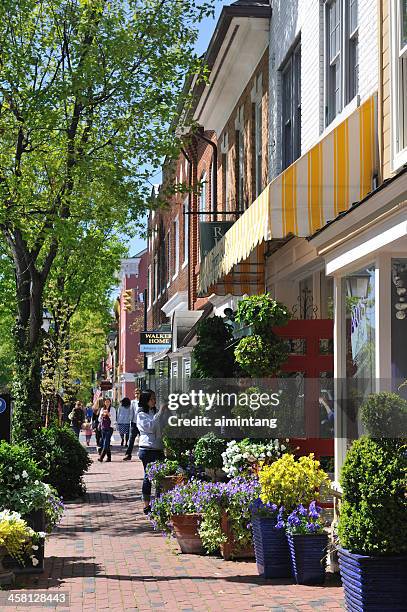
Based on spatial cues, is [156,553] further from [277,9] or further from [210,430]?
[277,9]

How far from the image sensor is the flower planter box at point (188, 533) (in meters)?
10.6

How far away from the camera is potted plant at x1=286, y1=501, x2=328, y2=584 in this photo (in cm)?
858

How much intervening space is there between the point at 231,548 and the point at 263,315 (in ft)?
8.40

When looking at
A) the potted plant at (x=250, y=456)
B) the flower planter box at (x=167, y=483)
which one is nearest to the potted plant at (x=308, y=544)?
the potted plant at (x=250, y=456)

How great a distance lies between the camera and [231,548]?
10.1 metres

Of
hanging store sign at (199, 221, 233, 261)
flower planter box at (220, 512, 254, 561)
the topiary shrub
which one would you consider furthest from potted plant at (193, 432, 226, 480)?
hanging store sign at (199, 221, 233, 261)

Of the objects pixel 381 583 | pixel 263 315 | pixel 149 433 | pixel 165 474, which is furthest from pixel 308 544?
pixel 149 433

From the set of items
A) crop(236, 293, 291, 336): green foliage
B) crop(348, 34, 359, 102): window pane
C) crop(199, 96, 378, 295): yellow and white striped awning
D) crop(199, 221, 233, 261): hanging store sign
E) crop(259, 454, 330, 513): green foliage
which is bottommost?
crop(259, 454, 330, 513): green foliage

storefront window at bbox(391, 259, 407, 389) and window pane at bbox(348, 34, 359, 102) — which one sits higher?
window pane at bbox(348, 34, 359, 102)

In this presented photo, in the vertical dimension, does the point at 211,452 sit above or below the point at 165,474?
above

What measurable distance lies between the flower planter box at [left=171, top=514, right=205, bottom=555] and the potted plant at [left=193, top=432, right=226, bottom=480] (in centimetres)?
100

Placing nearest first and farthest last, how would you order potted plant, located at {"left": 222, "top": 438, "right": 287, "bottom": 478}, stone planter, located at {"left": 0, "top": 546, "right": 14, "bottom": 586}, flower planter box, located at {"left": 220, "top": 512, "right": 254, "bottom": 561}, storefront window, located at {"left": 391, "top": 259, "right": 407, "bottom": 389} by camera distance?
stone planter, located at {"left": 0, "top": 546, "right": 14, "bottom": 586}, storefront window, located at {"left": 391, "top": 259, "right": 407, "bottom": 389}, flower planter box, located at {"left": 220, "top": 512, "right": 254, "bottom": 561}, potted plant, located at {"left": 222, "top": 438, "right": 287, "bottom": 478}

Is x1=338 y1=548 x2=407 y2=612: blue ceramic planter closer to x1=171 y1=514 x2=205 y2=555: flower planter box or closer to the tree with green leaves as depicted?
x1=171 y1=514 x2=205 y2=555: flower planter box

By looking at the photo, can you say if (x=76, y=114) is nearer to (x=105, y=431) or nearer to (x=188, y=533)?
(x=188, y=533)
